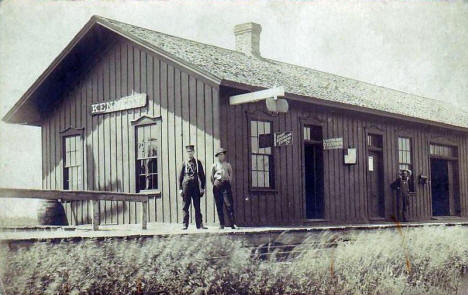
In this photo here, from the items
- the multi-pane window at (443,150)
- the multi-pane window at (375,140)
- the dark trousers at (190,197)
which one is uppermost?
the multi-pane window at (375,140)

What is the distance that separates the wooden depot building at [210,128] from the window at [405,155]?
64 millimetres

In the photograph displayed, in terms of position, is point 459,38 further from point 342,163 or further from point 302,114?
point 342,163

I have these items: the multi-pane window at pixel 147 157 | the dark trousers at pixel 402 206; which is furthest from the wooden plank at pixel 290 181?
the dark trousers at pixel 402 206

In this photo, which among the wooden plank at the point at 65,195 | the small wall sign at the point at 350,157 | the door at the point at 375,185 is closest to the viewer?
the wooden plank at the point at 65,195

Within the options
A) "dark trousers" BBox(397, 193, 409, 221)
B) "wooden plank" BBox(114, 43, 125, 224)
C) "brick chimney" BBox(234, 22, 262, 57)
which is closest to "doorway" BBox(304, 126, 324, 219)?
"dark trousers" BBox(397, 193, 409, 221)

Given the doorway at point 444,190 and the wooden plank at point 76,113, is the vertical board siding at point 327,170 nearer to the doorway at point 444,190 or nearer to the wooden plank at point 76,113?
the doorway at point 444,190

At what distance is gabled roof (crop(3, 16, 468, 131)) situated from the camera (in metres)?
13.5

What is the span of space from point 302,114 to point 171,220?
4.34 meters

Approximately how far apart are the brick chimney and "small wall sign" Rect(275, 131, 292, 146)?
535cm

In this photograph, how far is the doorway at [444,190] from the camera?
20734mm

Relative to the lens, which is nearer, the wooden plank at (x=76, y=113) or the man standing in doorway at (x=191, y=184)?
the man standing in doorway at (x=191, y=184)

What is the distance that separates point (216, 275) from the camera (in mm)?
8258

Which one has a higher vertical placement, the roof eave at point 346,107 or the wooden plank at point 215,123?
the roof eave at point 346,107

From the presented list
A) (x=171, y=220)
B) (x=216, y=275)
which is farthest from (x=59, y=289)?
(x=171, y=220)
